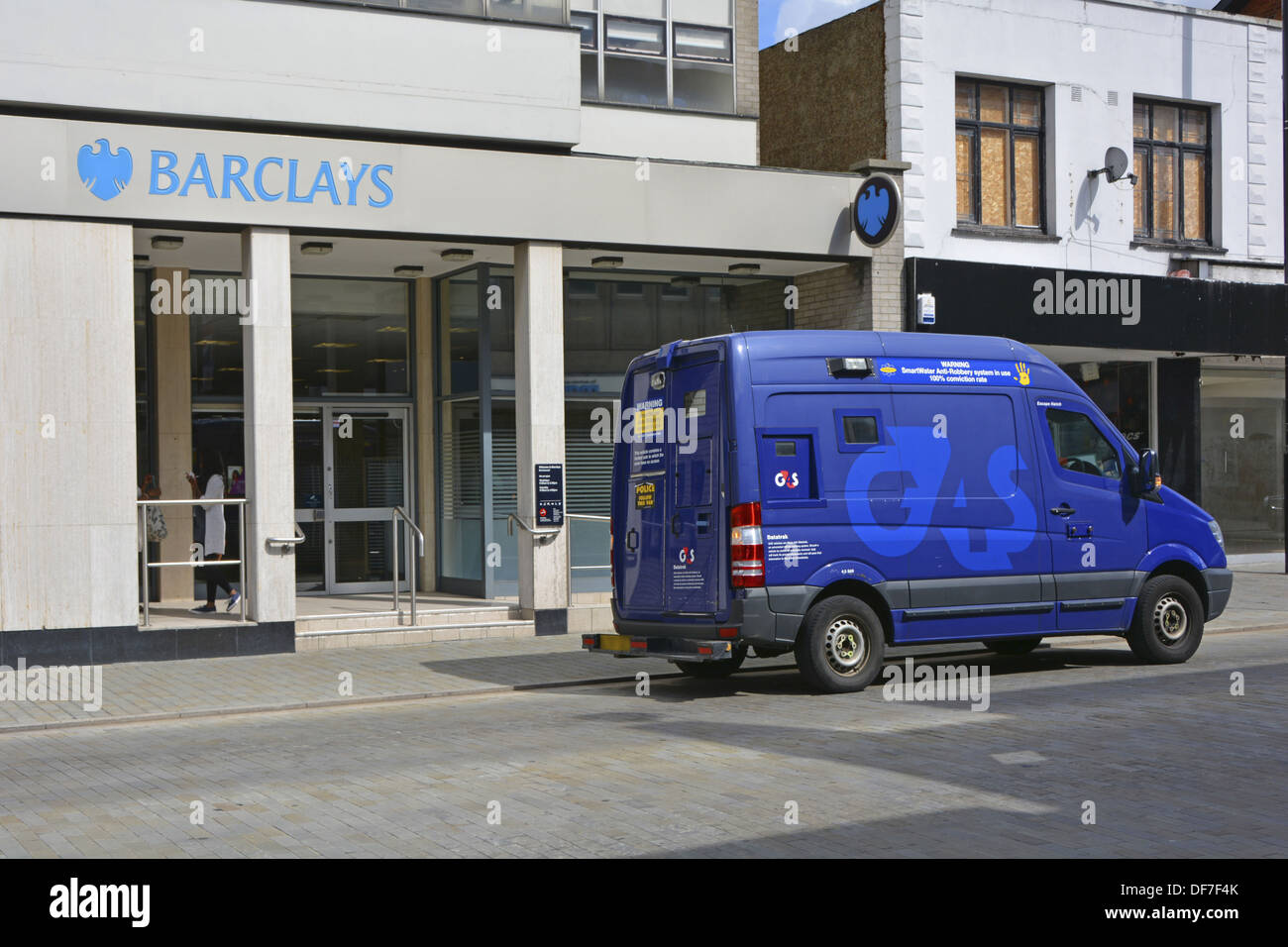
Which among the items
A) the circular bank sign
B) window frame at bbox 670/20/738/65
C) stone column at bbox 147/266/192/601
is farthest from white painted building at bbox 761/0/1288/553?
stone column at bbox 147/266/192/601

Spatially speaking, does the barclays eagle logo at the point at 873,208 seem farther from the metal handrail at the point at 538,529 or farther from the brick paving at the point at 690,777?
the brick paving at the point at 690,777

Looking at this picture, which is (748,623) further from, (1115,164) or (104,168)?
(1115,164)

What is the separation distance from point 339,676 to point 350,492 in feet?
18.8

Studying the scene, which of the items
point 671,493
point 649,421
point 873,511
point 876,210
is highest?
point 876,210

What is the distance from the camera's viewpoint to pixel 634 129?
59.9ft

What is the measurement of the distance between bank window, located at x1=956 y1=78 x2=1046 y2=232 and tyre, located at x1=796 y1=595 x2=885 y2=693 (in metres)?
9.81

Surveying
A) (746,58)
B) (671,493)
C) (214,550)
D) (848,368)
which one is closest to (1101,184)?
(746,58)

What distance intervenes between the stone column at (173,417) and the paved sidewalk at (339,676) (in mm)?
3433

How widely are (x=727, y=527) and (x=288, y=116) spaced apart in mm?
7048

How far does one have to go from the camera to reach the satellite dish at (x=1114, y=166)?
68.6 feet

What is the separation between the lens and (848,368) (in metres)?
11.6

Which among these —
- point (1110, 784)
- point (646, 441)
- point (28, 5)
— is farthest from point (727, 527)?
point (28, 5)

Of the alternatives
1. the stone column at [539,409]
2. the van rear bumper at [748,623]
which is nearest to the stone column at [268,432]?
the stone column at [539,409]

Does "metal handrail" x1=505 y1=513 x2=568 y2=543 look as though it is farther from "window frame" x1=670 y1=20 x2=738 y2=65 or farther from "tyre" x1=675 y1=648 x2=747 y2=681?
"window frame" x1=670 y1=20 x2=738 y2=65
